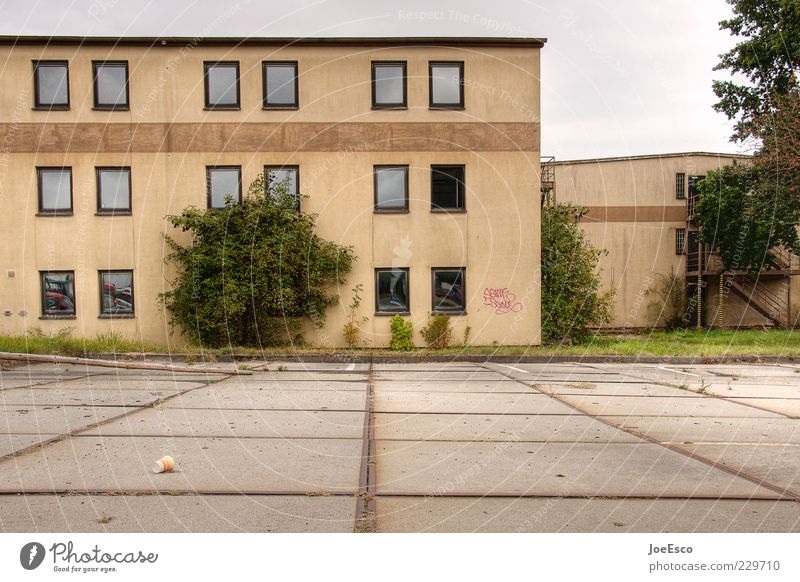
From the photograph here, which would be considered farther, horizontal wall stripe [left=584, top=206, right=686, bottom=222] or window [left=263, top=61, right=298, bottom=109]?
horizontal wall stripe [left=584, top=206, right=686, bottom=222]

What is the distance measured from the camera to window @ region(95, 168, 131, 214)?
A: 19.8 m

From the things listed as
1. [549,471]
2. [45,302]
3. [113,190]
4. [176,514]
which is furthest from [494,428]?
[45,302]

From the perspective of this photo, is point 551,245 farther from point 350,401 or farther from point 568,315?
point 350,401

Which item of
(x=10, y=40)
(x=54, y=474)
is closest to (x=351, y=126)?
(x=10, y=40)

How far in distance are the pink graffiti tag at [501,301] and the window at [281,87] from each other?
7.81 metres

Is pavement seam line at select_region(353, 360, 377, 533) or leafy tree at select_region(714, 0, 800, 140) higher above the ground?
leafy tree at select_region(714, 0, 800, 140)

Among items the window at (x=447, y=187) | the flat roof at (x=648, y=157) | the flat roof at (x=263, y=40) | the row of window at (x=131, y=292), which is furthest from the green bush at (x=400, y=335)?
the flat roof at (x=648, y=157)

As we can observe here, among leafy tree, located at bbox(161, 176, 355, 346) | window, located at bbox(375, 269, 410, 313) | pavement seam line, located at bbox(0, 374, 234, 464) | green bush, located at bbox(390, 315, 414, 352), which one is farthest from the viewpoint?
window, located at bbox(375, 269, 410, 313)

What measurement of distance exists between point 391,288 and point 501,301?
3215mm

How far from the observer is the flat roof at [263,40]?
773 inches

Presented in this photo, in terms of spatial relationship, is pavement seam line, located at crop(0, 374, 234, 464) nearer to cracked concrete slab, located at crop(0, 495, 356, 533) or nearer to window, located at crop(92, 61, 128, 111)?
cracked concrete slab, located at crop(0, 495, 356, 533)

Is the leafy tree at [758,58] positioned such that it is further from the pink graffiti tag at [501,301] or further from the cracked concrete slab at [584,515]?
the cracked concrete slab at [584,515]

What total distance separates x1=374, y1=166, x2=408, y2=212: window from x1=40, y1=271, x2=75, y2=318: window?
9.13 meters

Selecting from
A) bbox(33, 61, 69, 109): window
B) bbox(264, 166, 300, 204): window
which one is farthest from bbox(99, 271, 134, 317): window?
bbox(264, 166, 300, 204): window
